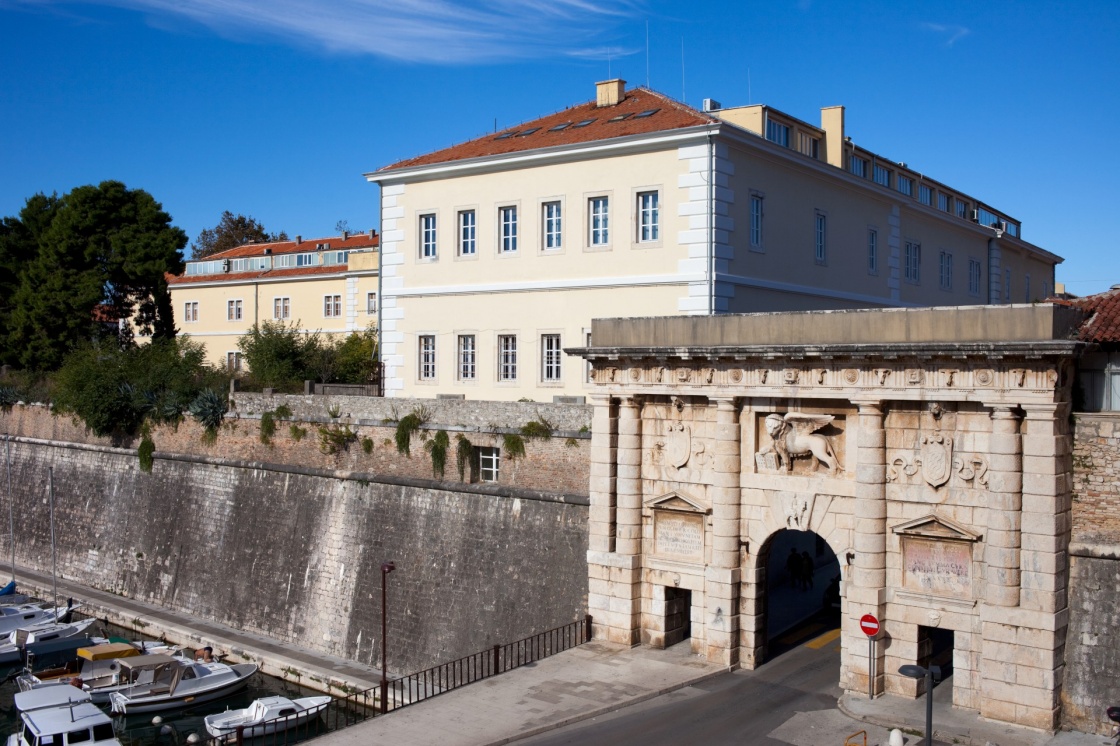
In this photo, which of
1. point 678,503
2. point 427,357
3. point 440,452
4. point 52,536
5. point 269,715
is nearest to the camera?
point 678,503

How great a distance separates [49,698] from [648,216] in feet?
57.4

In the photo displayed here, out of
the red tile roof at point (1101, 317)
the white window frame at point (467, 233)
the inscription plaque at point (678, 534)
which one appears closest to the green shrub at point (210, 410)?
the white window frame at point (467, 233)

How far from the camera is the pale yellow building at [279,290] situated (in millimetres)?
44688

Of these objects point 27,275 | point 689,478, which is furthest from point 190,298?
point 689,478

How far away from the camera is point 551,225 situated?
26125mm

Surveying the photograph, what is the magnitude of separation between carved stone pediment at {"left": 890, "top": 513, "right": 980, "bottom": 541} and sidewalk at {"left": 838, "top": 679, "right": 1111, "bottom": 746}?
2.63 m

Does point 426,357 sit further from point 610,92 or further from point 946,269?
point 946,269

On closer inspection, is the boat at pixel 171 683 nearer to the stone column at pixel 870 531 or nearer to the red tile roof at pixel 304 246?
the stone column at pixel 870 531

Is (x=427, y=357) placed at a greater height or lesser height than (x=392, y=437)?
greater

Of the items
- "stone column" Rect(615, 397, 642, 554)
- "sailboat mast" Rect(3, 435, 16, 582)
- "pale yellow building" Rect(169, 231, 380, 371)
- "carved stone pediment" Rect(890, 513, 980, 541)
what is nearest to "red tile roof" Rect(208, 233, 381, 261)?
"pale yellow building" Rect(169, 231, 380, 371)

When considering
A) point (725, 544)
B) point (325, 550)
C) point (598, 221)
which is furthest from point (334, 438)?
point (725, 544)

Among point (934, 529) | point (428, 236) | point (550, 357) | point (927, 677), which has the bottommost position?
point (927, 677)

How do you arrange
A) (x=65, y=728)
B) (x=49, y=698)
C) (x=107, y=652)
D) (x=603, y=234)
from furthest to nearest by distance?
(x=107, y=652)
(x=603, y=234)
(x=49, y=698)
(x=65, y=728)

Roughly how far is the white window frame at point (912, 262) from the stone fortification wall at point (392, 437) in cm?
1571
